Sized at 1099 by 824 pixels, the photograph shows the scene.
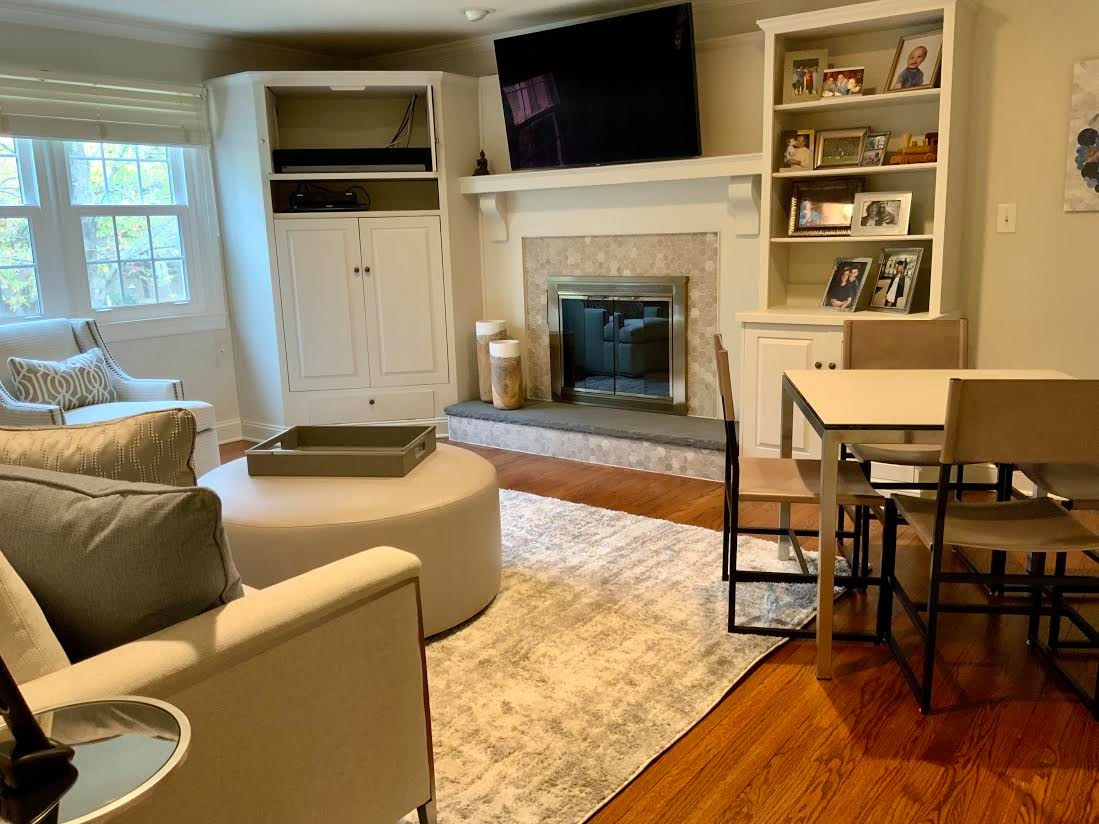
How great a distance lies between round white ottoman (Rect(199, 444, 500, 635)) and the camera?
2432 millimetres

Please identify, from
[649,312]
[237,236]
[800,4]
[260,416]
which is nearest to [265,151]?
[237,236]

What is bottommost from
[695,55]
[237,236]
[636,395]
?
[636,395]

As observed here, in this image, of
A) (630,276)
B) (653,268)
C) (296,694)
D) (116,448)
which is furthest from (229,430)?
(296,694)

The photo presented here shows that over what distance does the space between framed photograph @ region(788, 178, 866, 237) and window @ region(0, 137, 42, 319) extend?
3.73 meters

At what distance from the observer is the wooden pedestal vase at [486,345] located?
5.15m

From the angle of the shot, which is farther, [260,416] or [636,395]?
[260,416]

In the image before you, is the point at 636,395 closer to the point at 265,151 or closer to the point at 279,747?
the point at 265,151

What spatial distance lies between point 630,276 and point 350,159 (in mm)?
1737

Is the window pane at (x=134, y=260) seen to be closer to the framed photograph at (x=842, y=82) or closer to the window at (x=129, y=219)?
the window at (x=129, y=219)

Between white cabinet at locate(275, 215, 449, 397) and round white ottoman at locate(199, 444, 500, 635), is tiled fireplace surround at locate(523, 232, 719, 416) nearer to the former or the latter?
white cabinet at locate(275, 215, 449, 397)

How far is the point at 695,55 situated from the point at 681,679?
3.11 metres

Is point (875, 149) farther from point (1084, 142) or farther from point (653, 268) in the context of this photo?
point (653, 268)

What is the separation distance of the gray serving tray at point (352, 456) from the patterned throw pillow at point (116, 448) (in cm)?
114

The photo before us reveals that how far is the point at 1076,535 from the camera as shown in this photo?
217 centimetres
